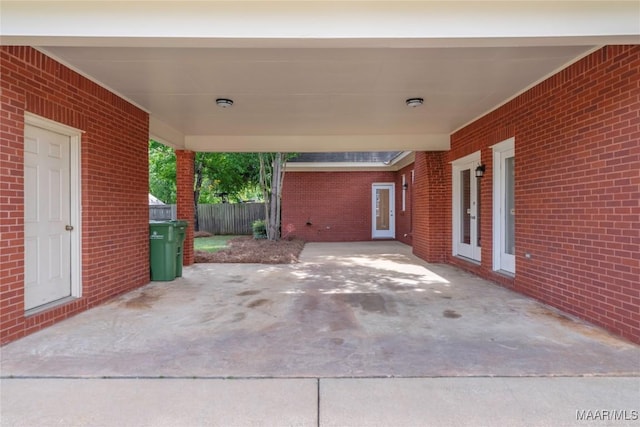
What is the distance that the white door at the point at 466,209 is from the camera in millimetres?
7668

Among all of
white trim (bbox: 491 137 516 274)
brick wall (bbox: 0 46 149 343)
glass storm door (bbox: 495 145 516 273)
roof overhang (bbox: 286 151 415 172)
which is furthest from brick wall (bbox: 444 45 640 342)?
roof overhang (bbox: 286 151 415 172)

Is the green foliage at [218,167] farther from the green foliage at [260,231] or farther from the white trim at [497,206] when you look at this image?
the white trim at [497,206]

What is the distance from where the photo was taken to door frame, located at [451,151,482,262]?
767 centimetres

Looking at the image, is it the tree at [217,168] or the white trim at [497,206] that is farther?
the tree at [217,168]

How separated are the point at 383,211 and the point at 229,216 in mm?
8060

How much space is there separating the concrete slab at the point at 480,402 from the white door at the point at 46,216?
11.5 feet

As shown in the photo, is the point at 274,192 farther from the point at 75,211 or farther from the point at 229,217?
the point at 75,211

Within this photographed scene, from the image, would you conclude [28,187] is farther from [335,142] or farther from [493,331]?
[335,142]

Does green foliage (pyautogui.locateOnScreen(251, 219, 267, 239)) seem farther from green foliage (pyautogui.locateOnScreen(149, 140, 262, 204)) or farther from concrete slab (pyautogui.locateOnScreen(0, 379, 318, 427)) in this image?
concrete slab (pyautogui.locateOnScreen(0, 379, 318, 427))

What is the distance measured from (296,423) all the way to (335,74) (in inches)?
153

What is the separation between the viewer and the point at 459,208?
8.66 metres

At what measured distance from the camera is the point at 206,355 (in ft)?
10.8

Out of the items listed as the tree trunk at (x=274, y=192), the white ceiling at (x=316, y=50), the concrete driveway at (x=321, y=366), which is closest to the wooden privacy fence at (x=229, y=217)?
the tree trunk at (x=274, y=192)
